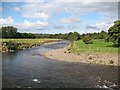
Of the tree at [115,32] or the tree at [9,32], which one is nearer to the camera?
the tree at [115,32]

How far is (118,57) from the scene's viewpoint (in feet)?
174

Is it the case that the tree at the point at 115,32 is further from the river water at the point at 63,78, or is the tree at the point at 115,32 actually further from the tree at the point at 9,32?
the tree at the point at 9,32

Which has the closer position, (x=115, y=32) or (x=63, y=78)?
(x=63, y=78)

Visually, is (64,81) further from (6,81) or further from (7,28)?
(7,28)

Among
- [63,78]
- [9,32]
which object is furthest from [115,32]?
[9,32]

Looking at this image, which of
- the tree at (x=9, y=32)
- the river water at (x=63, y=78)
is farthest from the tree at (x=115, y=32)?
the tree at (x=9, y=32)

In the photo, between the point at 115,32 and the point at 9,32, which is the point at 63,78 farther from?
the point at 9,32

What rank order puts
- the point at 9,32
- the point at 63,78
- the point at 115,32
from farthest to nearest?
the point at 9,32, the point at 115,32, the point at 63,78

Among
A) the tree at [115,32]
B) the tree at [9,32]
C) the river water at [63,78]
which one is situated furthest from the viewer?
the tree at [9,32]

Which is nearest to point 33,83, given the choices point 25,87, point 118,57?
point 25,87

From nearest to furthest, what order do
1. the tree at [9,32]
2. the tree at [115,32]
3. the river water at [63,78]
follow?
1. the river water at [63,78]
2. the tree at [115,32]
3. the tree at [9,32]

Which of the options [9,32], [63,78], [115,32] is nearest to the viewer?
[63,78]

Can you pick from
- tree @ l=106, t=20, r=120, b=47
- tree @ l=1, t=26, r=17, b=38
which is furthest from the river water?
tree @ l=1, t=26, r=17, b=38

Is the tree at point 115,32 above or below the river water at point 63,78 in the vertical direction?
above
